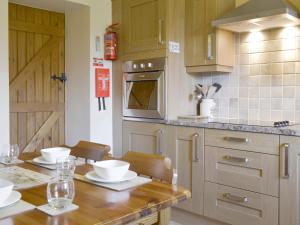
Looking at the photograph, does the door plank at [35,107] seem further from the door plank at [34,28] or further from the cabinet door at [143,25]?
the cabinet door at [143,25]

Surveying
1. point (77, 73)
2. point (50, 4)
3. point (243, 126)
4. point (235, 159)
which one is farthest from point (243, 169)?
point (50, 4)

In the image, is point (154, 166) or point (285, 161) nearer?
point (154, 166)

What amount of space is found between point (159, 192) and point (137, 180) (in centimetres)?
18

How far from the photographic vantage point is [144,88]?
3326mm

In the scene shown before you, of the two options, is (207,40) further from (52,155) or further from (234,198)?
(52,155)

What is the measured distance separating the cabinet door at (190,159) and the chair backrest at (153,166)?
44.8 inches

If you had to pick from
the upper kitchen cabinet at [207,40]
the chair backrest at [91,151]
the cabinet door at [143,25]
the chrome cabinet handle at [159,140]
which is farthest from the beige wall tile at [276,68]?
the chair backrest at [91,151]

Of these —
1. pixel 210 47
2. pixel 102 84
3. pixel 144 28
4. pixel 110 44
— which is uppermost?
pixel 144 28

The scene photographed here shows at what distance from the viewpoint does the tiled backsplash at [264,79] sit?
2830mm

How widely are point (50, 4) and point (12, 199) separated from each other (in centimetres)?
263

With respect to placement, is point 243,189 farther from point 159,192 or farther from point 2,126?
point 2,126

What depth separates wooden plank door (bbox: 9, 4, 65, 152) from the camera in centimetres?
328

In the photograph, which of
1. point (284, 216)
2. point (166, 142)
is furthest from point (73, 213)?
point (166, 142)

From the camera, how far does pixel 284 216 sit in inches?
92.2
